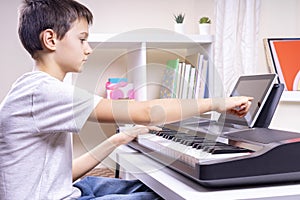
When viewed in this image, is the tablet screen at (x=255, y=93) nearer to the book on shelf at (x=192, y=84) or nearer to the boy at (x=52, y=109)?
the boy at (x=52, y=109)

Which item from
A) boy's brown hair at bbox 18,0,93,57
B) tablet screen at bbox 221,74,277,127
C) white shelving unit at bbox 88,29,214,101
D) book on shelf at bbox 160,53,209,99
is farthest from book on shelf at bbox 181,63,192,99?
boy's brown hair at bbox 18,0,93,57

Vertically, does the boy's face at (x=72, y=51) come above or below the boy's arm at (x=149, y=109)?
above

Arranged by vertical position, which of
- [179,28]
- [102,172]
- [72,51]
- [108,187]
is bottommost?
[102,172]

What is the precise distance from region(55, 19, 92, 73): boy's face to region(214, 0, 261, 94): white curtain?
3.33 ft

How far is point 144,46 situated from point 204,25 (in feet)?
1.07

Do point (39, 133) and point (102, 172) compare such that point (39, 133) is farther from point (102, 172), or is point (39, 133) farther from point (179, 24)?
point (179, 24)

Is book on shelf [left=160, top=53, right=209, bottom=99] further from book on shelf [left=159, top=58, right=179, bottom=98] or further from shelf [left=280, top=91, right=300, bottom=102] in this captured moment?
shelf [left=280, top=91, right=300, bottom=102]

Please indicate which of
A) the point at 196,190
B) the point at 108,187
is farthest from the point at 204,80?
the point at 196,190

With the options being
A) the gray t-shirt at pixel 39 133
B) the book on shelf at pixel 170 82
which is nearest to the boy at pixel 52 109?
the gray t-shirt at pixel 39 133

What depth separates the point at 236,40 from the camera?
76.9 inches

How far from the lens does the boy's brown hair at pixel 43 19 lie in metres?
1.00

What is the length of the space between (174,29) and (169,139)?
1204 millimetres

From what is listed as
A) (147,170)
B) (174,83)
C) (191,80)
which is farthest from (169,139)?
(191,80)

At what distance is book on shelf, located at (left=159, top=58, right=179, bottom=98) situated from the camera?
5.30 feet
